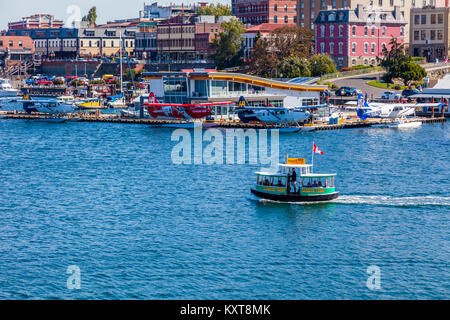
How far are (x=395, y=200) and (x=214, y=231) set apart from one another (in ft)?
50.3

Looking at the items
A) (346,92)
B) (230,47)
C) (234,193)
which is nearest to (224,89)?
(346,92)

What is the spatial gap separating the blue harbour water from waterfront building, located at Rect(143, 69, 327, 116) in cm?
3252

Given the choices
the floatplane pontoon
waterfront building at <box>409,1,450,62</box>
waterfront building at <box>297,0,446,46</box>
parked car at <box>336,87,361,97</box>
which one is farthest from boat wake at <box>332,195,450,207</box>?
waterfront building at <box>409,1,450,62</box>

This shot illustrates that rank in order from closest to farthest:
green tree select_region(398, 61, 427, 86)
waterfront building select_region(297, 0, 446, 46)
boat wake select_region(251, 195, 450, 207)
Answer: boat wake select_region(251, 195, 450, 207)
green tree select_region(398, 61, 427, 86)
waterfront building select_region(297, 0, 446, 46)

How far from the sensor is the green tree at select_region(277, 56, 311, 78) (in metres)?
143

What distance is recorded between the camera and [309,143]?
87.2 meters

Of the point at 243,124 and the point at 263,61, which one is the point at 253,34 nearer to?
the point at 263,61

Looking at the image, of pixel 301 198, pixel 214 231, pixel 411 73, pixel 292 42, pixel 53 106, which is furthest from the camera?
pixel 292 42

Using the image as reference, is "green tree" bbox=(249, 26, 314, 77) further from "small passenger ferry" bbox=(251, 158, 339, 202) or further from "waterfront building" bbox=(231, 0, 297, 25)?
"small passenger ferry" bbox=(251, 158, 339, 202)

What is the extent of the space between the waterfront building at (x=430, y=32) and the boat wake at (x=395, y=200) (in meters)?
108

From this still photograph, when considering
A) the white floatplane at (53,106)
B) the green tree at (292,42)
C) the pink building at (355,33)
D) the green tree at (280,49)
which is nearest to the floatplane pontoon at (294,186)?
the white floatplane at (53,106)

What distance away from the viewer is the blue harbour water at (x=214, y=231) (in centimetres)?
3753

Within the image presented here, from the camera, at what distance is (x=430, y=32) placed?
6225 inches
